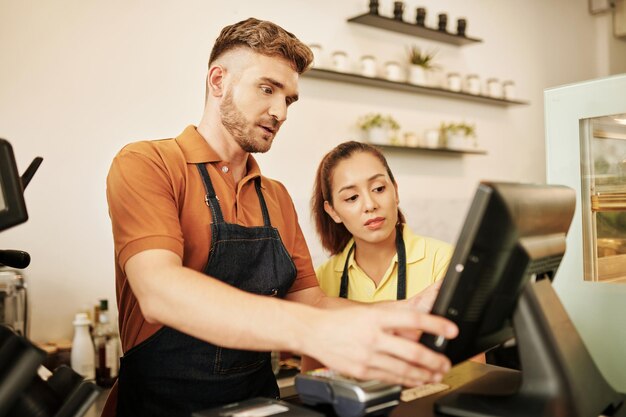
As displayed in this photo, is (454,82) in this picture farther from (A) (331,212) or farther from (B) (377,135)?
(A) (331,212)

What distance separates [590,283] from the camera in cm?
177

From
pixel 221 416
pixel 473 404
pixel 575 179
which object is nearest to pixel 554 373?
pixel 473 404

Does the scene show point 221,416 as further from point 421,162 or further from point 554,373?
point 421,162

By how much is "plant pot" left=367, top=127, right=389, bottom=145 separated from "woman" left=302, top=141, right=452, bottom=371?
1.44 meters

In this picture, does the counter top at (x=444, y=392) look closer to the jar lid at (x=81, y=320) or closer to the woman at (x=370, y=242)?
the woman at (x=370, y=242)

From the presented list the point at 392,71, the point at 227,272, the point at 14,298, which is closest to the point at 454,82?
the point at 392,71

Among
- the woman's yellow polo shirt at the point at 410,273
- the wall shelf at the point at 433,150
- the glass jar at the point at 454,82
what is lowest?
the woman's yellow polo shirt at the point at 410,273

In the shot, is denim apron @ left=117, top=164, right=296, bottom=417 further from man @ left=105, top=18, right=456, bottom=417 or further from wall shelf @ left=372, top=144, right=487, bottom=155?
wall shelf @ left=372, top=144, right=487, bottom=155

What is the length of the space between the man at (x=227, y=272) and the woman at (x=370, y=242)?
31 centimetres

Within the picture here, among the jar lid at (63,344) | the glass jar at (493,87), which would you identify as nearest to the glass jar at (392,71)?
the glass jar at (493,87)

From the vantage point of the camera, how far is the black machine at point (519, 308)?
930mm

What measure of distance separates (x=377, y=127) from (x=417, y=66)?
57 centimetres

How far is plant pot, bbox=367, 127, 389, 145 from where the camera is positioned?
11.9 ft

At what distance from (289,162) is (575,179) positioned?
1.80 meters
